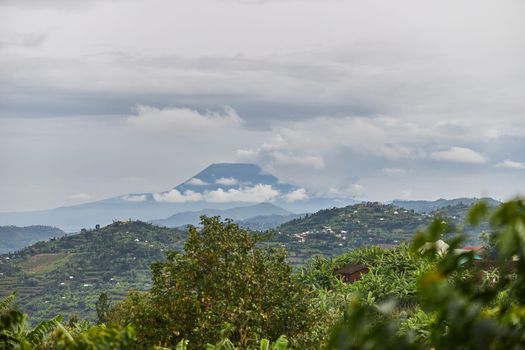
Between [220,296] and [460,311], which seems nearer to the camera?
[460,311]

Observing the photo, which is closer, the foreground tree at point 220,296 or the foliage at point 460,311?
the foliage at point 460,311

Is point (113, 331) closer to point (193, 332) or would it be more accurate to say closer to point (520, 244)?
point (520, 244)

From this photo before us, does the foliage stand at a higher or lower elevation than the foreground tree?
higher

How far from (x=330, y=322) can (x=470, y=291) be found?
24.1 m

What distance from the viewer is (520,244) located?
10.1 feet

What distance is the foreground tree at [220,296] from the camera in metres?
23.0

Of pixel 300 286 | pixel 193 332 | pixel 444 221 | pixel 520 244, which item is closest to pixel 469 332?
pixel 520 244

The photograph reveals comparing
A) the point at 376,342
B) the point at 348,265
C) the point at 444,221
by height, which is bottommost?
the point at 348,265

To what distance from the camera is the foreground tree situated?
23.0 metres

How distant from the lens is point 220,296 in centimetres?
2416

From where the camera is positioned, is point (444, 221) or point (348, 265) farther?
point (348, 265)

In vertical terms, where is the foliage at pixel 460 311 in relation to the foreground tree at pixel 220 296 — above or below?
above

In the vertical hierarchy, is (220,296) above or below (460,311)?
below

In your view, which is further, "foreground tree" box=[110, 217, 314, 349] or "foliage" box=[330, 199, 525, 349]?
"foreground tree" box=[110, 217, 314, 349]
